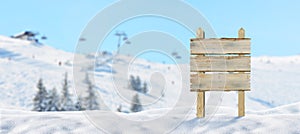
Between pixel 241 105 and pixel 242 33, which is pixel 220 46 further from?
pixel 241 105

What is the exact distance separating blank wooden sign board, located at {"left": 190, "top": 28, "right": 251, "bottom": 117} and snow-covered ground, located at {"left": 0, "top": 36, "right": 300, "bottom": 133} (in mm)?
452

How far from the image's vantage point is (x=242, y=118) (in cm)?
710

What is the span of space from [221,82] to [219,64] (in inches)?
13.4

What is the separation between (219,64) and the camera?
7.55 m

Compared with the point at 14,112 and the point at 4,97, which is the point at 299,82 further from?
the point at 14,112

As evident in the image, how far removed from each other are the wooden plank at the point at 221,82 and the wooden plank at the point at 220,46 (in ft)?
1.42

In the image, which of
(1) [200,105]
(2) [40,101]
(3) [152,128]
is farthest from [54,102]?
(3) [152,128]

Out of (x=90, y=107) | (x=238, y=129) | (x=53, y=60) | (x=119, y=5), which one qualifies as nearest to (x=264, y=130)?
(x=238, y=129)

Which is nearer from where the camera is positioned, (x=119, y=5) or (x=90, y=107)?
(x=119, y=5)

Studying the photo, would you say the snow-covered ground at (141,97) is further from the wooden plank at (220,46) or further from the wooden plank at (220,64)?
the wooden plank at (220,46)

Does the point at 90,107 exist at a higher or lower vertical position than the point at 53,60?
lower

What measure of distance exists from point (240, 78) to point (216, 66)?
509 mm

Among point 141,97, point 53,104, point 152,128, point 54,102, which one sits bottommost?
point 141,97

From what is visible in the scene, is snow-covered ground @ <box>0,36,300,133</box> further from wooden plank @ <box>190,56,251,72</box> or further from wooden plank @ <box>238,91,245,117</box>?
wooden plank @ <box>190,56,251,72</box>
